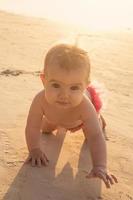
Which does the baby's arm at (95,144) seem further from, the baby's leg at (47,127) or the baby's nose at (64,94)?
the baby's leg at (47,127)

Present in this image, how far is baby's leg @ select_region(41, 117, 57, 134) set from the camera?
9.29ft

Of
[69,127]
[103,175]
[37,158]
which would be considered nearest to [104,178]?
[103,175]

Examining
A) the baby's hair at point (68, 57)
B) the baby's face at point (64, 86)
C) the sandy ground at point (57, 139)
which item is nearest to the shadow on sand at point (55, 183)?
the sandy ground at point (57, 139)

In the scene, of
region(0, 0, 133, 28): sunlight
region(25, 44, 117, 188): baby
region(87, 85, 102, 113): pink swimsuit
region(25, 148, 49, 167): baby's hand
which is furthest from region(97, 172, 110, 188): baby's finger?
Result: region(0, 0, 133, 28): sunlight

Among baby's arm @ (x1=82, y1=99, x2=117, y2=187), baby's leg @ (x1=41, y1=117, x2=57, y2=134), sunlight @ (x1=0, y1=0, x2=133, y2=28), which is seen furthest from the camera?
sunlight @ (x1=0, y1=0, x2=133, y2=28)

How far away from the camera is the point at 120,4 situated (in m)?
9.04

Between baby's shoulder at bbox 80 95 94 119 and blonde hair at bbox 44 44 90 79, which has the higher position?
blonde hair at bbox 44 44 90 79

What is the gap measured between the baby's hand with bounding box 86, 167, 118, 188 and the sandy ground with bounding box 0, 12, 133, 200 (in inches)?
2.2

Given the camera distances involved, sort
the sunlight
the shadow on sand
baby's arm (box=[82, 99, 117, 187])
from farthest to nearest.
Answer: the sunlight, baby's arm (box=[82, 99, 117, 187]), the shadow on sand

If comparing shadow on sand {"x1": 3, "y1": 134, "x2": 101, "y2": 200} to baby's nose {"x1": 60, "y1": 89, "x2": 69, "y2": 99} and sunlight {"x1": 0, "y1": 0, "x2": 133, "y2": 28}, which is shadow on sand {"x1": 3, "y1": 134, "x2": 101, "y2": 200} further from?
sunlight {"x1": 0, "y1": 0, "x2": 133, "y2": 28}

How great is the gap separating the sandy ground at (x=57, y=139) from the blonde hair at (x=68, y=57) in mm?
285

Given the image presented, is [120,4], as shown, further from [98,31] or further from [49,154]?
[49,154]

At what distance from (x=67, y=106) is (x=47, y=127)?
0.46 metres

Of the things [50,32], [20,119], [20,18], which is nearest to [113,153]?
[20,119]
